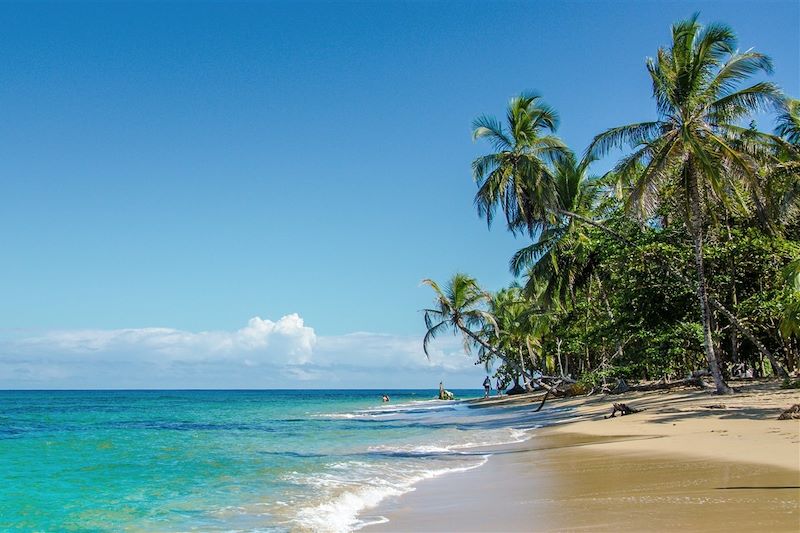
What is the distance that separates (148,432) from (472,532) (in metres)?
24.5

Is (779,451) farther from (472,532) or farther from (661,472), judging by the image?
(472,532)

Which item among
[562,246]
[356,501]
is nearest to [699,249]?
[562,246]

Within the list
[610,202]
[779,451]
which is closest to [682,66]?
[610,202]

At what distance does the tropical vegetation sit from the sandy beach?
3.72 metres

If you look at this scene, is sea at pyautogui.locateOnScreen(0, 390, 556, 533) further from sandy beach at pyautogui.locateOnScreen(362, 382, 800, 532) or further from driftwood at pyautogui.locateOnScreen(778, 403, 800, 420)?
driftwood at pyautogui.locateOnScreen(778, 403, 800, 420)

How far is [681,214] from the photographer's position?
19.8m

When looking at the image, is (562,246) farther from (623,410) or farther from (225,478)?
(225,478)

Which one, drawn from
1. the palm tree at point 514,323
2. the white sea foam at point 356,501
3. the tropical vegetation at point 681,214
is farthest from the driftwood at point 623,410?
the palm tree at point 514,323

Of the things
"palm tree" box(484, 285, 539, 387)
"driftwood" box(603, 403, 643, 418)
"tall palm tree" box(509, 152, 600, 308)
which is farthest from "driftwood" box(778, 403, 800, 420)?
"palm tree" box(484, 285, 539, 387)

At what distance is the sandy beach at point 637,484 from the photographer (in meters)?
5.60

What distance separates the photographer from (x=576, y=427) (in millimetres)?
16734

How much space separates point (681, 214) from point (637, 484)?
47.9 feet

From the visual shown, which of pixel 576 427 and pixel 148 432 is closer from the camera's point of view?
pixel 576 427

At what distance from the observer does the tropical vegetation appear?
16469mm
